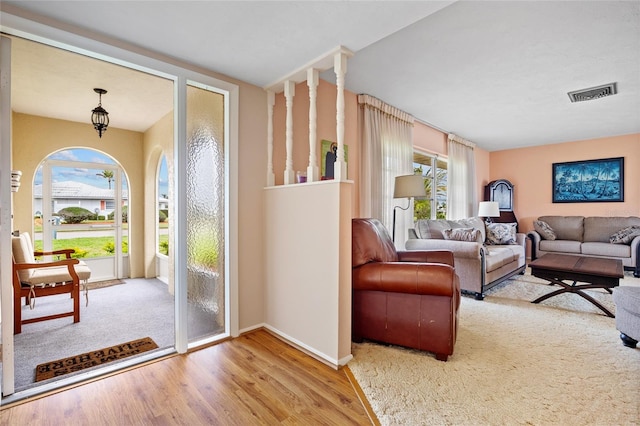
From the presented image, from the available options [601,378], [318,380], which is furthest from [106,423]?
[601,378]

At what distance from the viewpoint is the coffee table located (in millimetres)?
3000

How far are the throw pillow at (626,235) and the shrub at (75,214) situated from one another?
887 cm

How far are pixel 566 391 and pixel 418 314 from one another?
910 mm

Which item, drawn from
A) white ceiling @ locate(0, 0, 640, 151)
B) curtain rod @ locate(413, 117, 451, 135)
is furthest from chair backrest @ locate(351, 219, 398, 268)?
curtain rod @ locate(413, 117, 451, 135)

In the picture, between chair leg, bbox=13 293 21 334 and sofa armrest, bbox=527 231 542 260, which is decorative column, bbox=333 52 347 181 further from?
sofa armrest, bbox=527 231 542 260

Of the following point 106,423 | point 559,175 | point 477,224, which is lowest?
point 106,423

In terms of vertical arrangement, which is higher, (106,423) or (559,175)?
(559,175)

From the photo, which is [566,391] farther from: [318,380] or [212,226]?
[212,226]

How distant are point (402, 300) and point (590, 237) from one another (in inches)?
220

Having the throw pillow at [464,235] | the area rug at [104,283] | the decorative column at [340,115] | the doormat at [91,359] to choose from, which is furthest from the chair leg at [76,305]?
the throw pillow at [464,235]

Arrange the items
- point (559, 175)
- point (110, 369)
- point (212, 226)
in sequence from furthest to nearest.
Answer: point (559, 175) < point (212, 226) < point (110, 369)

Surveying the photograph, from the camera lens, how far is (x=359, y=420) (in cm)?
155

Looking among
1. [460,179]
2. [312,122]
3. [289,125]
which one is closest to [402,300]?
[312,122]

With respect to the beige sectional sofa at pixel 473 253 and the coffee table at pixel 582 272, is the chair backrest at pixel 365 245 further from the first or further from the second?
the coffee table at pixel 582 272
